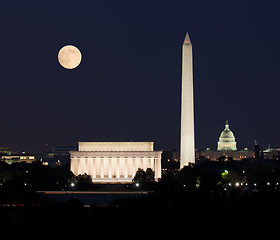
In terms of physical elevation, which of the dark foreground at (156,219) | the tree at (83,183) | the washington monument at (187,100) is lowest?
the dark foreground at (156,219)

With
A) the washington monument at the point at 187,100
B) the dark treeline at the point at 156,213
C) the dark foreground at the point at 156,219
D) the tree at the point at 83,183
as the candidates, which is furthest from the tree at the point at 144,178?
the dark foreground at the point at 156,219

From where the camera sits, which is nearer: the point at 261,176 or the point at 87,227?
the point at 87,227

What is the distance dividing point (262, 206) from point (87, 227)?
12.6 metres

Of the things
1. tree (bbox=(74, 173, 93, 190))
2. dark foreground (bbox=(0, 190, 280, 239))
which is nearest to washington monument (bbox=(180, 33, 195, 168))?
tree (bbox=(74, 173, 93, 190))

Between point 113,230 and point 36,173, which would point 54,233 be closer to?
point 113,230

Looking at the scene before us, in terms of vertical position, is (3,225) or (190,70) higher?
(190,70)

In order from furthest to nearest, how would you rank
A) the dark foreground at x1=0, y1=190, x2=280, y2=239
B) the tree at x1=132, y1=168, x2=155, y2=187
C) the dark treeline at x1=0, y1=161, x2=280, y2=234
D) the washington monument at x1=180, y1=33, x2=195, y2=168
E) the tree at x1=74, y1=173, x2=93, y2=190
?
the washington monument at x1=180, y1=33, x2=195, y2=168
the tree at x1=132, y1=168, x2=155, y2=187
the tree at x1=74, y1=173, x2=93, y2=190
the dark treeline at x1=0, y1=161, x2=280, y2=234
the dark foreground at x1=0, y1=190, x2=280, y2=239

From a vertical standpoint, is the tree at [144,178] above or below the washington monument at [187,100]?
below

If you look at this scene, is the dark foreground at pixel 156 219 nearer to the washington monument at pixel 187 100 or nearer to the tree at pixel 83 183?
the tree at pixel 83 183

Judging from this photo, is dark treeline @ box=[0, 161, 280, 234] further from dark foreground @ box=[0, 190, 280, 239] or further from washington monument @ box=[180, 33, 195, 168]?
washington monument @ box=[180, 33, 195, 168]

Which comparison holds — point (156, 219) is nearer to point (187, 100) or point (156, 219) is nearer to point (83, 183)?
point (83, 183)

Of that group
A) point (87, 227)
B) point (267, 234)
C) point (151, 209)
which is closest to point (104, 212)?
point (151, 209)

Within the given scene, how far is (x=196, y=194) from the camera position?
95375mm

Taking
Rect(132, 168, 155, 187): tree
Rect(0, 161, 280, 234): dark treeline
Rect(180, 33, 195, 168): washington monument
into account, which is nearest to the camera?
Rect(0, 161, 280, 234): dark treeline
